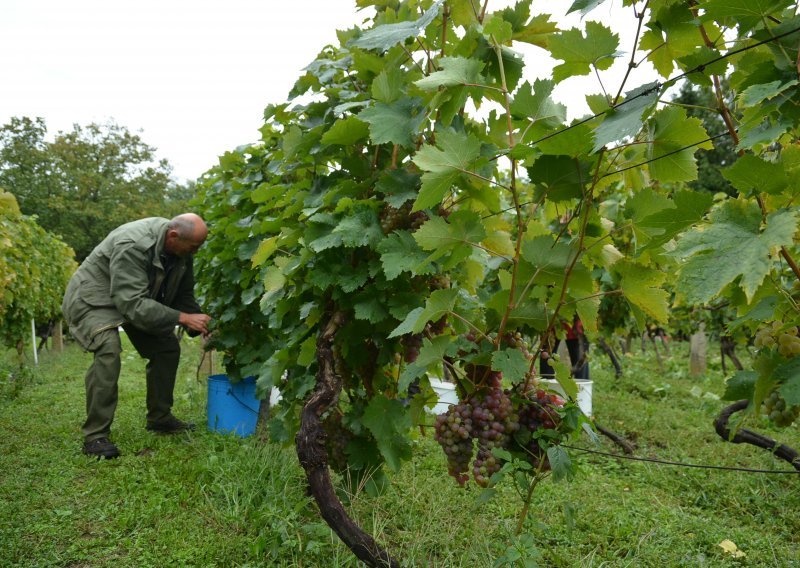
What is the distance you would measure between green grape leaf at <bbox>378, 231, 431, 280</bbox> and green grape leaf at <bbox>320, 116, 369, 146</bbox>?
1.65 ft

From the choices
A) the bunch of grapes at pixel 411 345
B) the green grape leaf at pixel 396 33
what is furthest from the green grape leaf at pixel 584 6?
the bunch of grapes at pixel 411 345

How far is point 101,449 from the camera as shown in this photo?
163 inches

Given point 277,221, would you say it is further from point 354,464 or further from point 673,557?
point 673,557

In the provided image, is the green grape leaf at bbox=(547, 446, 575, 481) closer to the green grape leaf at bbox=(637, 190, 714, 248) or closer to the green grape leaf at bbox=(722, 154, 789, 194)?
the green grape leaf at bbox=(637, 190, 714, 248)

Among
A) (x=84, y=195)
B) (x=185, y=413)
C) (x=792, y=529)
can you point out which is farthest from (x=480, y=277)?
(x=84, y=195)

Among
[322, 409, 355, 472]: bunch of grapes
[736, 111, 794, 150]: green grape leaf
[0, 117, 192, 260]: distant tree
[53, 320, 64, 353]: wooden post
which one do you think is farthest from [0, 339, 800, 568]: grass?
[0, 117, 192, 260]: distant tree

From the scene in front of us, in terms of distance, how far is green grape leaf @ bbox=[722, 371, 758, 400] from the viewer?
4.66 feet

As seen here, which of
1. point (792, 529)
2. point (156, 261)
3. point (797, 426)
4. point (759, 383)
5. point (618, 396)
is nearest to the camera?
point (759, 383)

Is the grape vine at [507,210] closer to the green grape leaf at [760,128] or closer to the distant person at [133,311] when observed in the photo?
the green grape leaf at [760,128]

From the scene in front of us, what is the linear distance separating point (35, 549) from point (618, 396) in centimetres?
593

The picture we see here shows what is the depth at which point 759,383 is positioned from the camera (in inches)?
51.4

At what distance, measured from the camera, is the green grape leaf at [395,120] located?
6.66 ft

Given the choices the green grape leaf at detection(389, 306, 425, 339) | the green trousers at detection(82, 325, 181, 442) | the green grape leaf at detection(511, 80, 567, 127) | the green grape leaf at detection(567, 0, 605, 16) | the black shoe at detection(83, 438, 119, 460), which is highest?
Result: the green grape leaf at detection(567, 0, 605, 16)

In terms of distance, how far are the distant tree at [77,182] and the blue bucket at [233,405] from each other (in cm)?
3012
